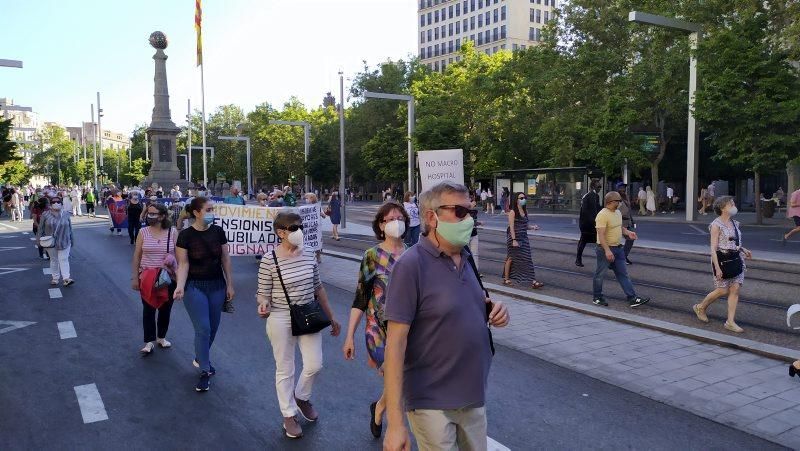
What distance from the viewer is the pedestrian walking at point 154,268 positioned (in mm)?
6738

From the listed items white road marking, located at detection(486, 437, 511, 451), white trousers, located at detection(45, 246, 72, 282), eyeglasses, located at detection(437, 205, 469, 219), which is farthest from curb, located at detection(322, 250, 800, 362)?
white trousers, located at detection(45, 246, 72, 282)

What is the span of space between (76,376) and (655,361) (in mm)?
5676

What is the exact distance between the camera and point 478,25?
9825 centimetres

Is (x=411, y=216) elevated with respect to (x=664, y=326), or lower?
elevated

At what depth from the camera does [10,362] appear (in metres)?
6.86

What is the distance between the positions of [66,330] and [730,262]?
8.07 m

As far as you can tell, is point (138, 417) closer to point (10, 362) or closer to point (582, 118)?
point (10, 362)

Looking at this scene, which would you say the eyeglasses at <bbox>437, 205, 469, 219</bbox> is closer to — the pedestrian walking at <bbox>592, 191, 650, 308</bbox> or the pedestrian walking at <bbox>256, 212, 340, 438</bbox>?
the pedestrian walking at <bbox>256, 212, 340, 438</bbox>

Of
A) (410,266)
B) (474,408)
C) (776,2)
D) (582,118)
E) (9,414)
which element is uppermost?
(776,2)

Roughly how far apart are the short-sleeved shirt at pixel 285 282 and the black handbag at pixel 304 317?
0.9 inches

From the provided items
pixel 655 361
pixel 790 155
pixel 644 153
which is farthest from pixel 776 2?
pixel 655 361

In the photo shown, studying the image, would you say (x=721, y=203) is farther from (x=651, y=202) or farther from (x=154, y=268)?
(x=651, y=202)

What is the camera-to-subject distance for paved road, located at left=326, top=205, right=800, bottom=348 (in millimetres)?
8484

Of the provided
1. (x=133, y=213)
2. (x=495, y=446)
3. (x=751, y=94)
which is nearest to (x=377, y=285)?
(x=495, y=446)
